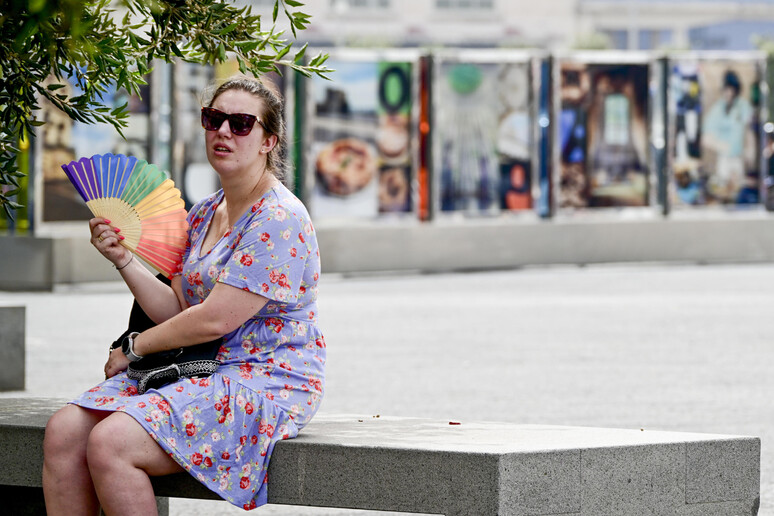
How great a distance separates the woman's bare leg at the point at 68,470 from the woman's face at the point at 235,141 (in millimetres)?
824

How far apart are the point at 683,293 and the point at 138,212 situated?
39.8 ft

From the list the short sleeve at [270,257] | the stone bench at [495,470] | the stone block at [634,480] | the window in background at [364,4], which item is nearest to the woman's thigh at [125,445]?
the stone bench at [495,470]

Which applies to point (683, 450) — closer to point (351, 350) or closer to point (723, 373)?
point (723, 373)

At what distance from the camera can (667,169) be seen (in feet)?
70.7

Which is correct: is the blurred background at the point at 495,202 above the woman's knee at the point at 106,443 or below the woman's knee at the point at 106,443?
above

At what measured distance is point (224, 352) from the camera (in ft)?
14.1

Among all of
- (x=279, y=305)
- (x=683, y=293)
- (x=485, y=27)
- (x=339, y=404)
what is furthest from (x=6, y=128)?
(x=485, y=27)

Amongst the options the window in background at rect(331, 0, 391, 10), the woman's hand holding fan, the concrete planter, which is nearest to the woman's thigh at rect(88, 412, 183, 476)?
the woman's hand holding fan

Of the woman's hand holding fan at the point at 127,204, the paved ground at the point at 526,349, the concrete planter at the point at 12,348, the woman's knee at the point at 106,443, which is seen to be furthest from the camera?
the concrete planter at the point at 12,348

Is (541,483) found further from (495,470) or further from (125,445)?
(125,445)

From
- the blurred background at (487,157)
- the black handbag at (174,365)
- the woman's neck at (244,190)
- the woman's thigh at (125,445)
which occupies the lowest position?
the woman's thigh at (125,445)

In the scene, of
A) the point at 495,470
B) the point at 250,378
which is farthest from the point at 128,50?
the point at 495,470

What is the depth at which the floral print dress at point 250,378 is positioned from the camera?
4.09 metres

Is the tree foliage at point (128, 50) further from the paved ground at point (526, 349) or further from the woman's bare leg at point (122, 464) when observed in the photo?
the paved ground at point (526, 349)
